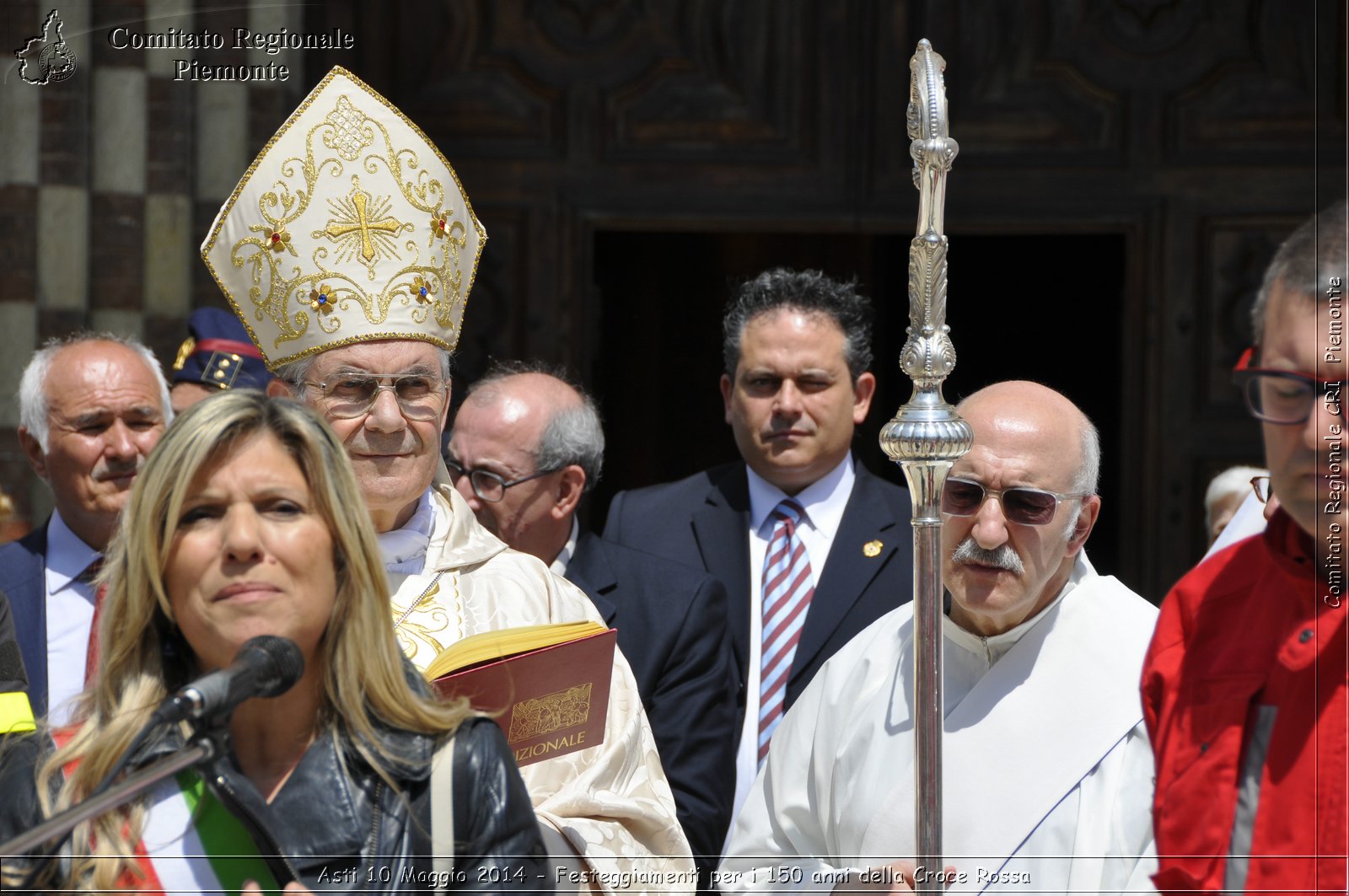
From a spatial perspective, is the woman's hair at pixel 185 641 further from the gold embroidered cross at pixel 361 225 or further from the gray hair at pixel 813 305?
the gray hair at pixel 813 305

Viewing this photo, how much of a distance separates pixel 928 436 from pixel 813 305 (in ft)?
6.99

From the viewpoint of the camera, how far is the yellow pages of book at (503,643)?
9.07 ft

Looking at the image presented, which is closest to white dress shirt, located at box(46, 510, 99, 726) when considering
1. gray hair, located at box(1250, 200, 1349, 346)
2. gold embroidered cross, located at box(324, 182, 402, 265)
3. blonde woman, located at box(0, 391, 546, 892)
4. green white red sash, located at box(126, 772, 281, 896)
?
gold embroidered cross, located at box(324, 182, 402, 265)

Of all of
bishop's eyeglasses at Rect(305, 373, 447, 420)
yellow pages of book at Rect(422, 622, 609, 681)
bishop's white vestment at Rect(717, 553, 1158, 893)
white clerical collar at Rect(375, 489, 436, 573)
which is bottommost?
bishop's white vestment at Rect(717, 553, 1158, 893)

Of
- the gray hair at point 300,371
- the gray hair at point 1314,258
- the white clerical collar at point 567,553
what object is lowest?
the white clerical collar at point 567,553

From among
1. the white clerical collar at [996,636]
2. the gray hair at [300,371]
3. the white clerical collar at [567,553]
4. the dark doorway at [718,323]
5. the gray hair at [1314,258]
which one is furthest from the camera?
the dark doorway at [718,323]

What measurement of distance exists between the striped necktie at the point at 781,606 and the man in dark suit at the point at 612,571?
0.90 feet

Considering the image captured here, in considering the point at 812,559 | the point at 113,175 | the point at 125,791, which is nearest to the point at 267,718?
the point at 125,791

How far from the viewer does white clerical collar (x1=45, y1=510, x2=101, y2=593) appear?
158 inches

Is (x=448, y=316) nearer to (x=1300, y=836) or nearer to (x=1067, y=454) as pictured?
(x=1067, y=454)

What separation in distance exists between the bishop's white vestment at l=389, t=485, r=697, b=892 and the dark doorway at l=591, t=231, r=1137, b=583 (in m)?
3.85

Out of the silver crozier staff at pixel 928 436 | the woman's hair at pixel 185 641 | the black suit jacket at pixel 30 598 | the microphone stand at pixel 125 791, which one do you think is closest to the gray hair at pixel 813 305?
the black suit jacket at pixel 30 598

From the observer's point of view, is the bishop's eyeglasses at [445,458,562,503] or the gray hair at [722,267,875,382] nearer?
the bishop's eyeglasses at [445,458,562,503]

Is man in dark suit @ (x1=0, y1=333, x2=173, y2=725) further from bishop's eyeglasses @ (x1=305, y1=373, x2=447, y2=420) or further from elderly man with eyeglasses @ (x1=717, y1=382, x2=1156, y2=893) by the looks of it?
elderly man with eyeglasses @ (x1=717, y1=382, x2=1156, y2=893)
